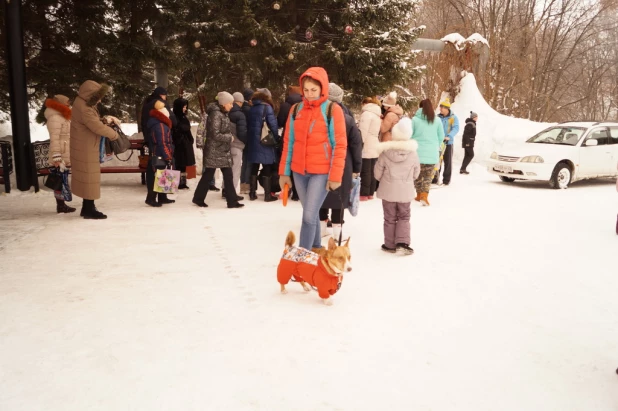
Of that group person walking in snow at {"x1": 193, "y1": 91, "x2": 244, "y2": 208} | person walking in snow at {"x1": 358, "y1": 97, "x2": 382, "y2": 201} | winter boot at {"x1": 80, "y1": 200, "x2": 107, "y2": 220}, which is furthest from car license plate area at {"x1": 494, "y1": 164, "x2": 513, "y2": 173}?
winter boot at {"x1": 80, "y1": 200, "x2": 107, "y2": 220}

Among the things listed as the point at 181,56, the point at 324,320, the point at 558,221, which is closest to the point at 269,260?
the point at 324,320

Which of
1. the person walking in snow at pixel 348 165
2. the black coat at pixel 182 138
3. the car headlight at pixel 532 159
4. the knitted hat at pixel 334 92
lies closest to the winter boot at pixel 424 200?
the person walking in snow at pixel 348 165

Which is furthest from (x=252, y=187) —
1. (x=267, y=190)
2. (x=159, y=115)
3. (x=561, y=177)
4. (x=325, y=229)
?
(x=561, y=177)

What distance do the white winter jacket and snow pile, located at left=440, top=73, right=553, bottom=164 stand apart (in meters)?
8.89

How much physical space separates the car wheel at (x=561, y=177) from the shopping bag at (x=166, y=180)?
334 inches

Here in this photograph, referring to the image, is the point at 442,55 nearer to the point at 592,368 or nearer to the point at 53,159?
the point at 53,159

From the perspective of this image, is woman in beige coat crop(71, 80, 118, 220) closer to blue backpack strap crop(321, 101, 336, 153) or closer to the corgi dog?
blue backpack strap crop(321, 101, 336, 153)

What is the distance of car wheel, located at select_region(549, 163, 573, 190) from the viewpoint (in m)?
12.4

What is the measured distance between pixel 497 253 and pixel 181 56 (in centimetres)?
928

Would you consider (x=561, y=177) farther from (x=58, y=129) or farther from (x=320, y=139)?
(x=58, y=129)

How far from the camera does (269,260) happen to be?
5.98m

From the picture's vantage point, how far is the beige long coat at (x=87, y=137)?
24.6 feet

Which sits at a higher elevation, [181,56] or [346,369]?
[181,56]

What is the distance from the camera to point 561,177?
40.9 ft
